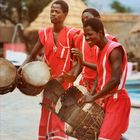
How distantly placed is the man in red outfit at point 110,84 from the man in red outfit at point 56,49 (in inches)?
46.1

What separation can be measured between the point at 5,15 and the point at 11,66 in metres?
23.0

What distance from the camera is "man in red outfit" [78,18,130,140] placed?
423 cm

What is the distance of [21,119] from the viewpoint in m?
8.27

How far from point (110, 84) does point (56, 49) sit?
1463mm

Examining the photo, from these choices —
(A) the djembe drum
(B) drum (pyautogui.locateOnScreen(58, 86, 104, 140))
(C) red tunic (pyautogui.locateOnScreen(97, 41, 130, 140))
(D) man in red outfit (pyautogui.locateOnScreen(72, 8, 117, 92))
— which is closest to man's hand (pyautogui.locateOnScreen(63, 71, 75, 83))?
(D) man in red outfit (pyautogui.locateOnScreen(72, 8, 117, 92))

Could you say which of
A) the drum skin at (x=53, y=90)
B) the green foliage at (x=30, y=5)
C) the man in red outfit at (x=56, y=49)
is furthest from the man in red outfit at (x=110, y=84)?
the green foliage at (x=30, y=5)

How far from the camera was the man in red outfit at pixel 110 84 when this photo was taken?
423 centimetres

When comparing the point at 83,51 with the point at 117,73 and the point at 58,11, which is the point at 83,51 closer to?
the point at 58,11

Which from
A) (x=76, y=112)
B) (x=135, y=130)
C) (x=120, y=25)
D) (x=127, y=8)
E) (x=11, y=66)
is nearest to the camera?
(x=76, y=112)

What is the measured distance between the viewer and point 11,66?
16.4 feet

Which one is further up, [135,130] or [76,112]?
[76,112]

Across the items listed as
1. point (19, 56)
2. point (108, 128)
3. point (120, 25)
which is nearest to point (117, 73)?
point (108, 128)

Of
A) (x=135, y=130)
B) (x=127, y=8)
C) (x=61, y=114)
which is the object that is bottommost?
(x=127, y=8)

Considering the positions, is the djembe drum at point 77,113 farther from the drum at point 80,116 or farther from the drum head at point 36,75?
the drum head at point 36,75
